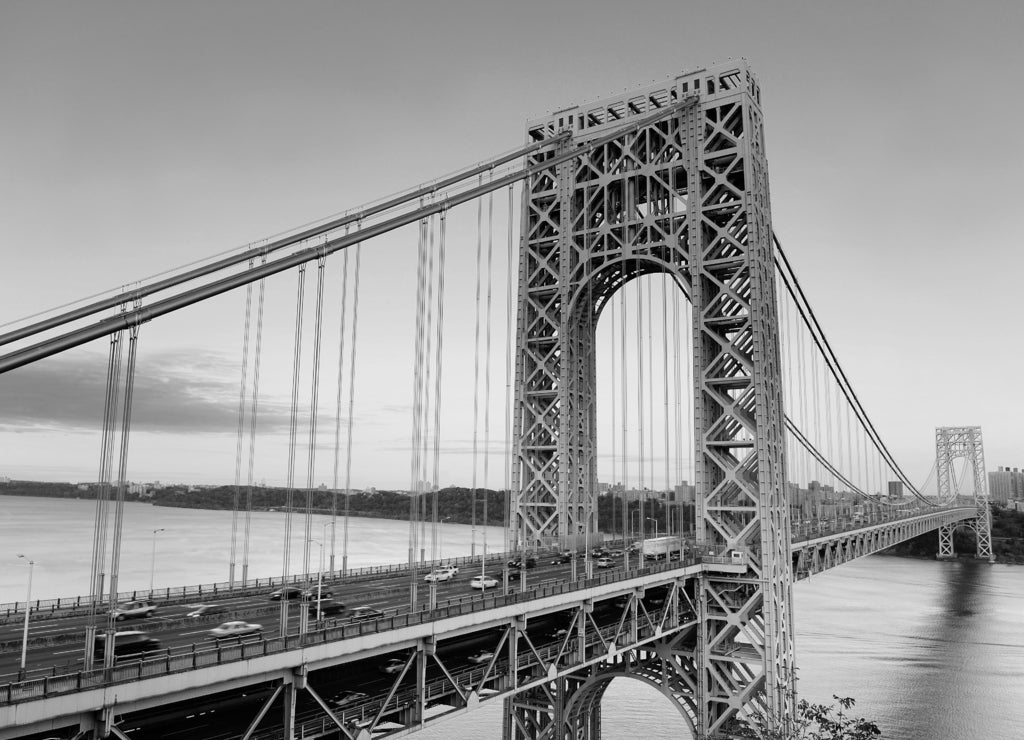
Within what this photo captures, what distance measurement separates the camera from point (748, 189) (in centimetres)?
4106

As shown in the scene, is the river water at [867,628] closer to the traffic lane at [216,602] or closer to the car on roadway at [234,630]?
the traffic lane at [216,602]

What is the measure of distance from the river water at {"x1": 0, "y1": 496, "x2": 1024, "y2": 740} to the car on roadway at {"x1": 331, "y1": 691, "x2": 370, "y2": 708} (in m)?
28.2

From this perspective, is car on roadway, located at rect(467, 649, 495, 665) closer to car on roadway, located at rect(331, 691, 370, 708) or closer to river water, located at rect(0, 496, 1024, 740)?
car on roadway, located at rect(331, 691, 370, 708)

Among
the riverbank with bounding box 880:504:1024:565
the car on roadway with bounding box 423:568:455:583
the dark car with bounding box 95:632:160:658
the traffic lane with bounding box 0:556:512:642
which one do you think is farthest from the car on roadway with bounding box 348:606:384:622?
the riverbank with bounding box 880:504:1024:565

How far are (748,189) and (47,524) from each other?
182 metres

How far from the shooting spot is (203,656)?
1730 cm

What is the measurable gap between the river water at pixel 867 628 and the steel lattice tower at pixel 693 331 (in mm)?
13278

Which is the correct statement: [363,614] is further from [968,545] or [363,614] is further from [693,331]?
[968,545]

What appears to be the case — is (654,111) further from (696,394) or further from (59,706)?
(59,706)

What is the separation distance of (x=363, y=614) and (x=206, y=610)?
5561mm

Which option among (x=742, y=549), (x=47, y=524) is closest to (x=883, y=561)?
(x=742, y=549)

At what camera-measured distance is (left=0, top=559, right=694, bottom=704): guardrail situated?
1491 cm

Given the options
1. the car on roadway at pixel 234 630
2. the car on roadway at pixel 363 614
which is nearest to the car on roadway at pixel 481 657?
the car on roadway at pixel 363 614

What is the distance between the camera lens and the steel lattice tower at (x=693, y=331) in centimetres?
3969
